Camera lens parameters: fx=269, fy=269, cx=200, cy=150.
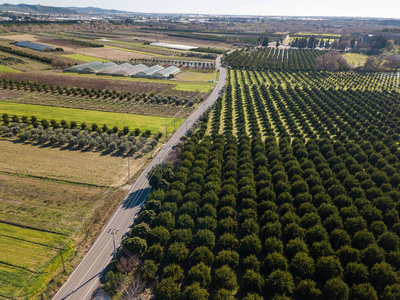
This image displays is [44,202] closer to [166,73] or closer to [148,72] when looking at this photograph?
[148,72]

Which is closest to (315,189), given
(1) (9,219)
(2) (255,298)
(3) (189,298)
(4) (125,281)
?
(2) (255,298)

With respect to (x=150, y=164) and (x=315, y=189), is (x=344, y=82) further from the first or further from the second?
(x=150, y=164)

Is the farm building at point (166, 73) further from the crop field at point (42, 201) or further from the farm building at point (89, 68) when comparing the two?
the crop field at point (42, 201)

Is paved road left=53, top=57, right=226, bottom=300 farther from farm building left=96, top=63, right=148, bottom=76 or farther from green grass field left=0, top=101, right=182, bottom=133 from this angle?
farm building left=96, top=63, right=148, bottom=76

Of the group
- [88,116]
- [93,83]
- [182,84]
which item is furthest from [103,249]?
[182,84]

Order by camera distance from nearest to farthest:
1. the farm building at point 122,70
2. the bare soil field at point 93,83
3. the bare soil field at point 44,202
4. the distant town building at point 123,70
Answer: the bare soil field at point 44,202 → the bare soil field at point 93,83 → the distant town building at point 123,70 → the farm building at point 122,70

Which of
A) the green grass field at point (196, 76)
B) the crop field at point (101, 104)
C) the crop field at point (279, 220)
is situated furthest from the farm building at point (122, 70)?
the crop field at point (279, 220)

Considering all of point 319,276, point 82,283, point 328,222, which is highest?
point 328,222
